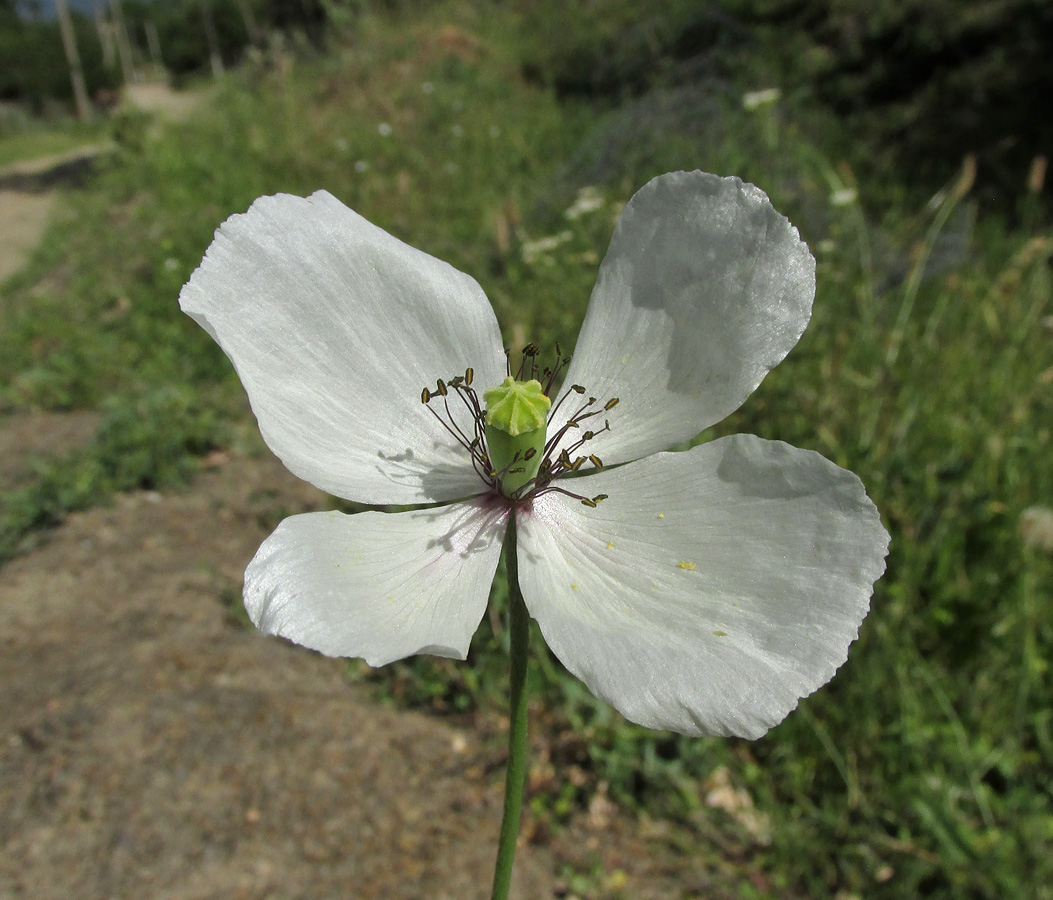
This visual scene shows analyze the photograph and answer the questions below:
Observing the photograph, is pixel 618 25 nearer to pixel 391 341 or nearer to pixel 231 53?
pixel 391 341

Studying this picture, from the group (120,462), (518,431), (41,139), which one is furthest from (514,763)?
(41,139)

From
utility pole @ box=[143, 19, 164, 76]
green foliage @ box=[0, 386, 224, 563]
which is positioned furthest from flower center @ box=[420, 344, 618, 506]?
utility pole @ box=[143, 19, 164, 76]

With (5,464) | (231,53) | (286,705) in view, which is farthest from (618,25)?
(231,53)

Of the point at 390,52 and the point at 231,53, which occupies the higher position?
the point at 390,52

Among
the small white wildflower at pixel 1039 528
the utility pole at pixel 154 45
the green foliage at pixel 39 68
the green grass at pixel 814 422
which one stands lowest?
the utility pole at pixel 154 45

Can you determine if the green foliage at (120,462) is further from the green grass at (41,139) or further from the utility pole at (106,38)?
the utility pole at (106,38)

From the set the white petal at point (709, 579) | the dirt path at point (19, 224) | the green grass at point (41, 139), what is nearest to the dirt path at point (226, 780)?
the white petal at point (709, 579)
